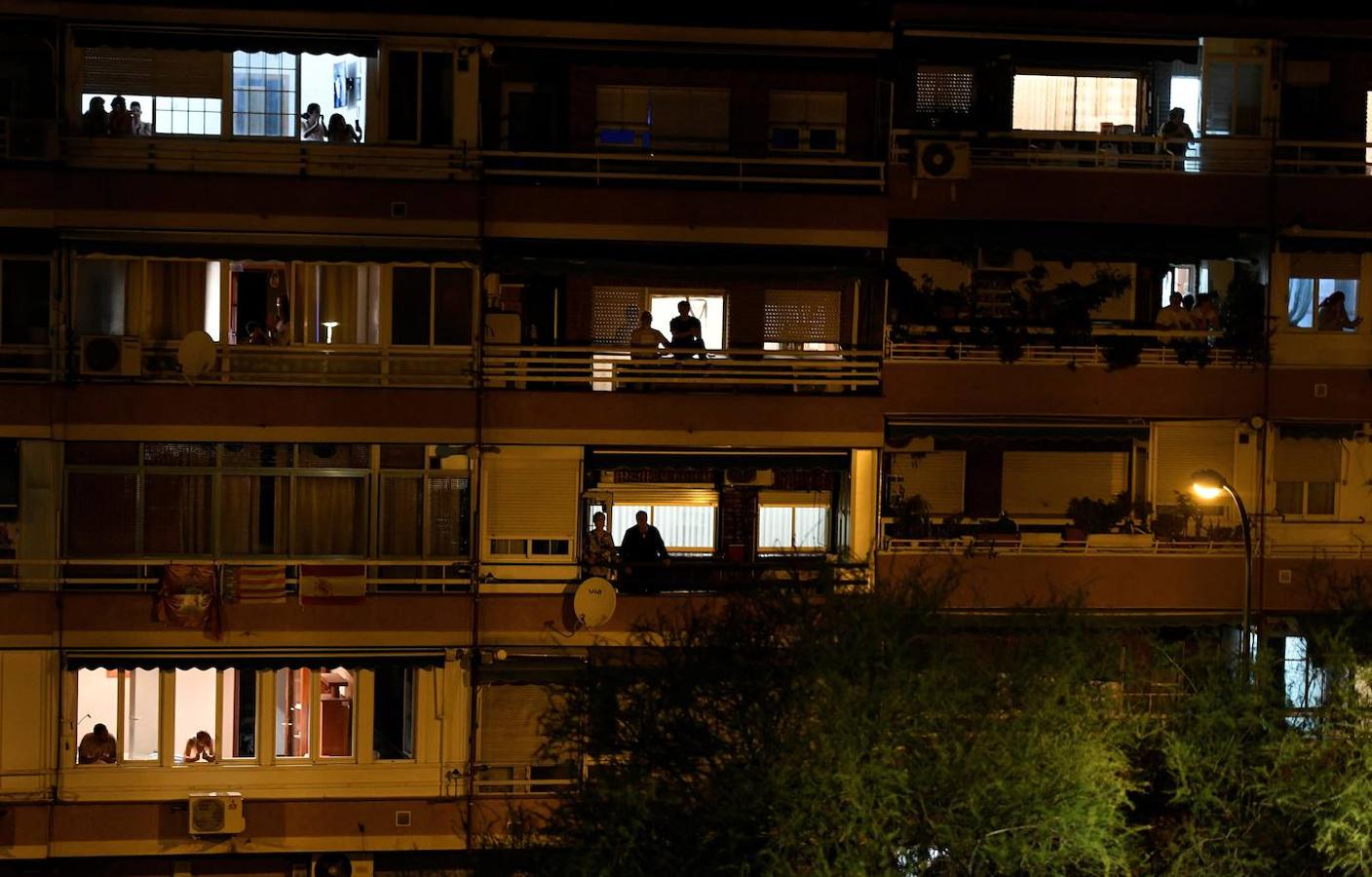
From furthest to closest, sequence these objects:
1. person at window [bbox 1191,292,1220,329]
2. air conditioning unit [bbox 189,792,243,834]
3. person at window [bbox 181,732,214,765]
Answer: person at window [bbox 1191,292,1220,329]
person at window [bbox 181,732,214,765]
air conditioning unit [bbox 189,792,243,834]

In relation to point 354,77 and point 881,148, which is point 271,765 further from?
point 881,148

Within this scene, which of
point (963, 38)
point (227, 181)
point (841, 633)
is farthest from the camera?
point (963, 38)

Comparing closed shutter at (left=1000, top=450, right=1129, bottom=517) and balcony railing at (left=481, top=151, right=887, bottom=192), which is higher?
balcony railing at (left=481, top=151, right=887, bottom=192)

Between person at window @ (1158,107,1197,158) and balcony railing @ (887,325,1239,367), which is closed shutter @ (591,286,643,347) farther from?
person at window @ (1158,107,1197,158)

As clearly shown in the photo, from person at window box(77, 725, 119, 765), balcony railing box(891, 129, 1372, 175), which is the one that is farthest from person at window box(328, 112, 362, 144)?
person at window box(77, 725, 119, 765)

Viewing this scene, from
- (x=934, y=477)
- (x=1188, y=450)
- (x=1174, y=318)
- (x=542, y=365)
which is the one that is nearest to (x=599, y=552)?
(x=542, y=365)

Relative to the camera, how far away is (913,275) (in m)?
26.4

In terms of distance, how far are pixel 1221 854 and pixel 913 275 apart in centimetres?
991

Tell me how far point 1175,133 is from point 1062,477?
16.8ft

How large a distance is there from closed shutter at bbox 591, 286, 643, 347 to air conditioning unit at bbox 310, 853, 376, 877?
7.76 metres

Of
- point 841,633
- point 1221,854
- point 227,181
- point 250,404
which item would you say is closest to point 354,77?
point 227,181

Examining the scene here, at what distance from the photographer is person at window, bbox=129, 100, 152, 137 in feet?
79.3

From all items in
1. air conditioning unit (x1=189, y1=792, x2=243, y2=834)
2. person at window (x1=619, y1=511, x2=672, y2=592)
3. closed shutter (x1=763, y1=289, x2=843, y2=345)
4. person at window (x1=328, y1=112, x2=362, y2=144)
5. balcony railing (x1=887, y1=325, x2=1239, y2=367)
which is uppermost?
person at window (x1=328, y1=112, x2=362, y2=144)

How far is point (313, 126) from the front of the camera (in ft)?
80.1
